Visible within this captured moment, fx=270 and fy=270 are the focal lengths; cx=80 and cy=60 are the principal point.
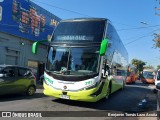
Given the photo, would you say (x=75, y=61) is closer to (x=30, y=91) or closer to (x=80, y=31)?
(x=80, y=31)

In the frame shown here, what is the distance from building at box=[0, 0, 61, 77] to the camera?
81.1ft

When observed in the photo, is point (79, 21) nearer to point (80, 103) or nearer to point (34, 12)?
point (80, 103)

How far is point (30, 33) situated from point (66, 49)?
1809 centimetres

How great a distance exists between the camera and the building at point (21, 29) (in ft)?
81.1

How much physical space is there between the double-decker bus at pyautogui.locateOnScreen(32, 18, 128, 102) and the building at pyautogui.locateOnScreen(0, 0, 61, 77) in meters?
13.5

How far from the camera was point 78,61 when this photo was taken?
11422mm

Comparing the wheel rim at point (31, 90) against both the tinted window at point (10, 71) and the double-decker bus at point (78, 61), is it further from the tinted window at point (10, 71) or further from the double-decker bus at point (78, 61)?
the double-decker bus at point (78, 61)

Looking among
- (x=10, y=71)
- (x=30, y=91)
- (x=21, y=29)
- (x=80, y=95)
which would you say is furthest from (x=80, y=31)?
(x=21, y=29)

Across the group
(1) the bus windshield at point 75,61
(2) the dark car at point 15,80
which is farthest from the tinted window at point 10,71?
(1) the bus windshield at point 75,61

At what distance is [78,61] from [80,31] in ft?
4.62

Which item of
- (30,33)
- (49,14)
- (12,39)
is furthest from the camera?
(49,14)

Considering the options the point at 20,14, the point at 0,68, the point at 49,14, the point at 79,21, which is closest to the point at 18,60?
the point at 20,14

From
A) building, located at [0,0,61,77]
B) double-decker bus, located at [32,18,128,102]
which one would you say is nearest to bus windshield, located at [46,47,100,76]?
double-decker bus, located at [32,18,128,102]

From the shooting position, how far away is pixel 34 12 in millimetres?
29266
